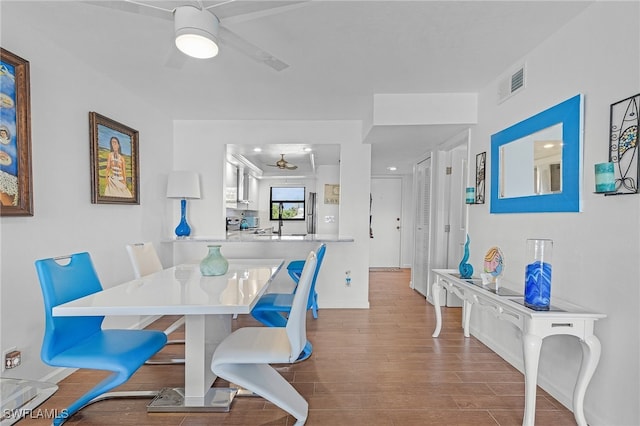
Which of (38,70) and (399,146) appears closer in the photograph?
(38,70)

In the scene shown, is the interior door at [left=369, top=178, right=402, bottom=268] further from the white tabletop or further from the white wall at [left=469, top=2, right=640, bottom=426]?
the white tabletop

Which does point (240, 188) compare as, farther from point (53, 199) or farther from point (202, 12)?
point (202, 12)

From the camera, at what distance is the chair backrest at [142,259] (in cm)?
256

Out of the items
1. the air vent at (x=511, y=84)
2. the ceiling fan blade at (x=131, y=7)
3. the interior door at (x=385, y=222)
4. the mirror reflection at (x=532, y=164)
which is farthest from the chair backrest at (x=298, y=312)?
the interior door at (x=385, y=222)

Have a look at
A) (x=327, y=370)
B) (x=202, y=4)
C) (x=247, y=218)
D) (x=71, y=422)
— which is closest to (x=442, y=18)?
(x=202, y=4)

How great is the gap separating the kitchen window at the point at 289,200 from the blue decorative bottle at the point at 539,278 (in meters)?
6.34

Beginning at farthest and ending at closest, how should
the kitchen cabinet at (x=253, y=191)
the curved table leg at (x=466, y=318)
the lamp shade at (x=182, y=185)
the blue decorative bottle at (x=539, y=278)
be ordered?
1. the kitchen cabinet at (x=253, y=191)
2. the lamp shade at (x=182, y=185)
3. the curved table leg at (x=466, y=318)
4. the blue decorative bottle at (x=539, y=278)

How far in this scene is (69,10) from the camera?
1933 mm

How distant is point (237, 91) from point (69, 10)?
1407 millimetres

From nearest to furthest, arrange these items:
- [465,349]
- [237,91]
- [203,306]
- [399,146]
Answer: [203,306], [465,349], [237,91], [399,146]

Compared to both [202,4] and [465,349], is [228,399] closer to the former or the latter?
[465,349]

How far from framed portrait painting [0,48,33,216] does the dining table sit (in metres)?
0.77

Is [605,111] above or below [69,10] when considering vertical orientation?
below

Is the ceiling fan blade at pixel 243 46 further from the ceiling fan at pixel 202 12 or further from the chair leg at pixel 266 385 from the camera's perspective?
the chair leg at pixel 266 385
